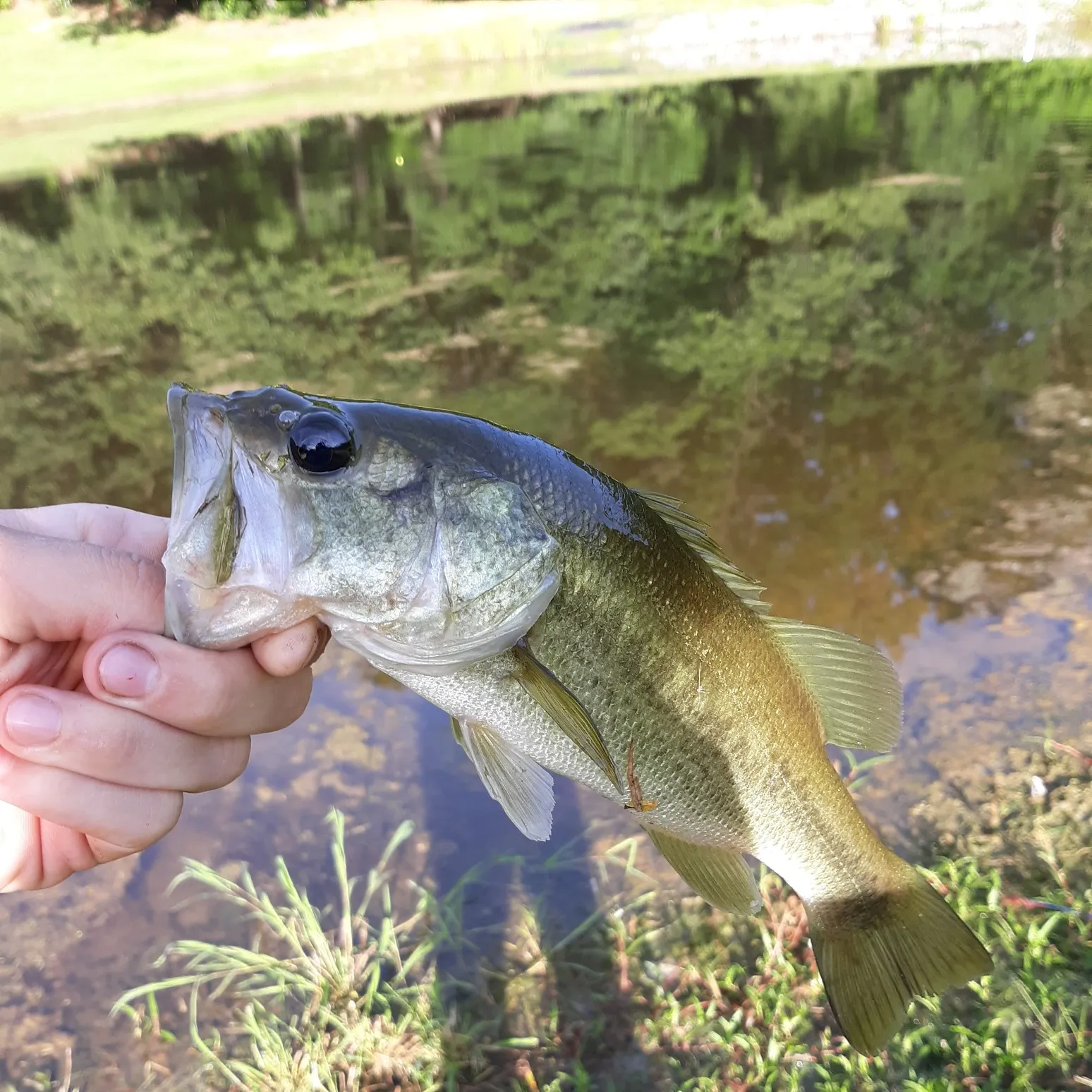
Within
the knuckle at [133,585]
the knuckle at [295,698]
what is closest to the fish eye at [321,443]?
the knuckle at [133,585]

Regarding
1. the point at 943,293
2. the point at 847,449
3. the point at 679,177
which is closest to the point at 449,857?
the point at 847,449

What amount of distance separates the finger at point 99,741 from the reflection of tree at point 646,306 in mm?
3946

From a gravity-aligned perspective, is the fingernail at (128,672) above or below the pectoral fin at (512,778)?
above

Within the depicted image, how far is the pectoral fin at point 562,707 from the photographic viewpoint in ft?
5.00

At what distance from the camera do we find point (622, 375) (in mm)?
7645

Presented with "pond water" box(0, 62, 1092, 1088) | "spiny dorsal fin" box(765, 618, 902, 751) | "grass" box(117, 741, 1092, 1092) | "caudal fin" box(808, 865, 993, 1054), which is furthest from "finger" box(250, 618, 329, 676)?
"pond water" box(0, 62, 1092, 1088)

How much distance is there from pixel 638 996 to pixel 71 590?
2.31 m

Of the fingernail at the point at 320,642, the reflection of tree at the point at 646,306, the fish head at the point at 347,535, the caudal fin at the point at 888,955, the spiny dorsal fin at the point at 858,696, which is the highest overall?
the fish head at the point at 347,535

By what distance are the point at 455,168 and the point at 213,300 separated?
732 cm

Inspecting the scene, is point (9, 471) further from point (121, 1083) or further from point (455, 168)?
point (455, 168)

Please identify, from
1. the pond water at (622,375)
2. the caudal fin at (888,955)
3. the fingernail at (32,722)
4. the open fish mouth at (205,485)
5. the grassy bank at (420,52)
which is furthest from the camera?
the grassy bank at (420,52)

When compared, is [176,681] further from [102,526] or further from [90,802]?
[102,526]

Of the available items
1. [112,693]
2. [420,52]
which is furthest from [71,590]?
[420,52]

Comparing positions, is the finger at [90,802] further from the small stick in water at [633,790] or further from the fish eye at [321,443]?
the small stick in water at [633,790]
